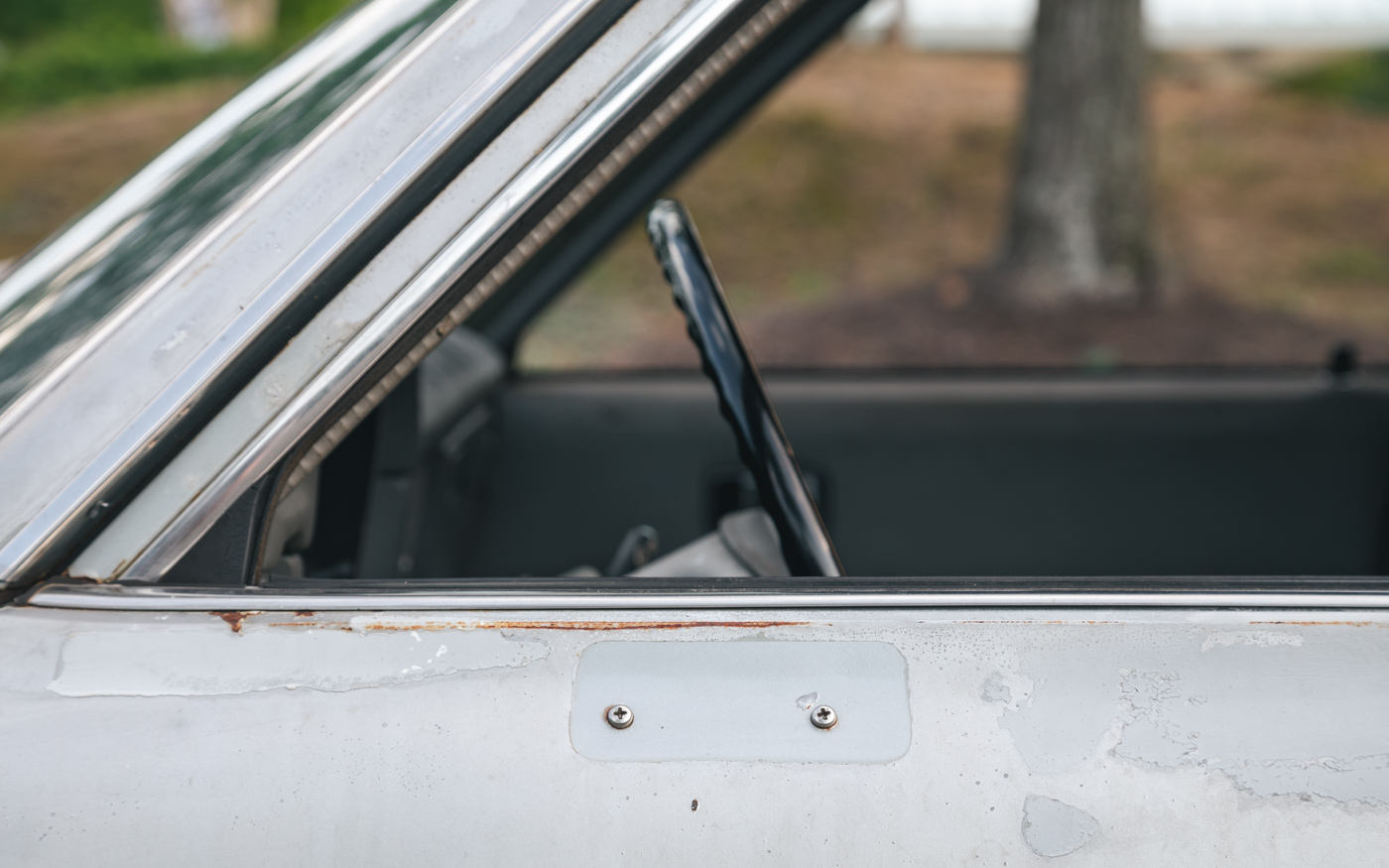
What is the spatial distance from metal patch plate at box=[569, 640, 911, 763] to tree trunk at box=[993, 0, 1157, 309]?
5.40 metres

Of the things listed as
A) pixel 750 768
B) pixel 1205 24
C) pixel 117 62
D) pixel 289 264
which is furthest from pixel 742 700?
pixel 117 62

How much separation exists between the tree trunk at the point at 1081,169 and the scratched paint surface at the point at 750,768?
5275 millimetres

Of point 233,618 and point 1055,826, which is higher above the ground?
point 233,618

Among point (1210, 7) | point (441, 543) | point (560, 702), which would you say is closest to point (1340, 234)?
point (1210, 7)

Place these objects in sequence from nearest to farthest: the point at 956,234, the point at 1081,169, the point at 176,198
A: the point at 176,198
the point at 1081,169
the point at 956,234

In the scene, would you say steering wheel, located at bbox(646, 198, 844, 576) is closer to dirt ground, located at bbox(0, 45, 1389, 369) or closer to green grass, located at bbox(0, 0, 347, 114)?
dirt ground, located at bbox(0, 45, 1389, 369)

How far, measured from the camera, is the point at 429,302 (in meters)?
0.96

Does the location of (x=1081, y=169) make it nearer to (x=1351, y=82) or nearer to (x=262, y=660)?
(x=262, y=660)

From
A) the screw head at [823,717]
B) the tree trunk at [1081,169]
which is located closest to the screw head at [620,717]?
the screw head at [823,717]

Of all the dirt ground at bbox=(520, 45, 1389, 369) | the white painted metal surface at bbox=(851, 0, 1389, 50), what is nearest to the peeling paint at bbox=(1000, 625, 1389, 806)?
the dirt ground at bbox=(520, 45, 1389, 369)

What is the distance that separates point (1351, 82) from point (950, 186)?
479 cm

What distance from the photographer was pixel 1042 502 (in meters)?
2.03

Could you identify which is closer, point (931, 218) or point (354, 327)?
point (354, 327)

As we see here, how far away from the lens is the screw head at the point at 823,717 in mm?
890
